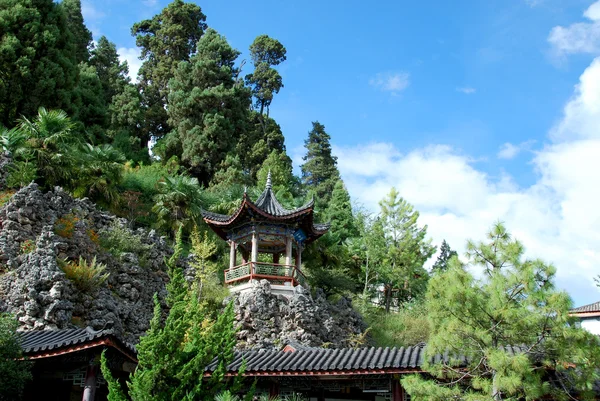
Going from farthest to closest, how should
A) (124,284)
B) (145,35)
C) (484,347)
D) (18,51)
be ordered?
1. (145,35)
2. (18,51)
3. (124,284)
4. (484,347)

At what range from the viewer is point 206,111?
1346 inches

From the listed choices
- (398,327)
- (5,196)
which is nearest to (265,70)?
(398,327)

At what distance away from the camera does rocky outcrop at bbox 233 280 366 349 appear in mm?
17312

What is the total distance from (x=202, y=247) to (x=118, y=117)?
63.7 feet

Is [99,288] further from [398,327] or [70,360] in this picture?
[398,327]

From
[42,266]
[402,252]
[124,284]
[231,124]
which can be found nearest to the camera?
[42,266]

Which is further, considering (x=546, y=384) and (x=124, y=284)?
(x=124, y=284)

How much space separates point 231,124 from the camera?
3434 centimetres

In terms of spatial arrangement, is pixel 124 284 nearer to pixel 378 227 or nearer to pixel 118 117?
pixel 378 227

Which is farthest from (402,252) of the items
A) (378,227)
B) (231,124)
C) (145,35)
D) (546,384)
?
(145,35)

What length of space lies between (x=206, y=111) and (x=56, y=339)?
25075mm

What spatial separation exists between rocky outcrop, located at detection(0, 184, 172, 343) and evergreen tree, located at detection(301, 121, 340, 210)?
67.3 feet

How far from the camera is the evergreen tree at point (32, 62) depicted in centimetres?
2266

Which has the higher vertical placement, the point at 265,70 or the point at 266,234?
the point at 265,70
